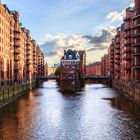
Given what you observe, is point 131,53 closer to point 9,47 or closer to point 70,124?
point 9,47

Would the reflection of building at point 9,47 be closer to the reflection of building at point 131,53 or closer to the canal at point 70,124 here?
the canal at point 70,124

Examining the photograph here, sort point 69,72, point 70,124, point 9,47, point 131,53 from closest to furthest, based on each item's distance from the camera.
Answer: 1. point 70,124
2. point 9,47
3. point 131,53
4. point 69,72

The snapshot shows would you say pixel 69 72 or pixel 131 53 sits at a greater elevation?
pixel 131 53

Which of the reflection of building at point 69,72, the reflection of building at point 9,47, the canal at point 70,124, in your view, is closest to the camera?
the canal at point 70,124

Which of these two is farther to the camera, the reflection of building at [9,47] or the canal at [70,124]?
the reflection of building at [9,47]

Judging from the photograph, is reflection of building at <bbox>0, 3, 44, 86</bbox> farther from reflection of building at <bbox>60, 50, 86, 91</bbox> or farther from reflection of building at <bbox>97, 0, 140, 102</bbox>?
reflection of building at <bbox>97, 0, 140, 102</bbox>

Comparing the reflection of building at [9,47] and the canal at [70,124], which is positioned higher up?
the reflection of building at [9,47]

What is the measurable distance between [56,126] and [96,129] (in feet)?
19.8

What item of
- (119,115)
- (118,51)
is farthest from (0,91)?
(118,51)

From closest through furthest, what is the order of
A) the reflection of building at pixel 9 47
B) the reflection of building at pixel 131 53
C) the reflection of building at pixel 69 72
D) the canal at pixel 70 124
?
the canal at pixel 70 124
the reflection of building at pixel 131 53
the reflection of building at pixel 9 47
the reflection of building at pixel 69 72

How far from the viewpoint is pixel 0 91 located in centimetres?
7831

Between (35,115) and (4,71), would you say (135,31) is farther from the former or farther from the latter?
(35,115)

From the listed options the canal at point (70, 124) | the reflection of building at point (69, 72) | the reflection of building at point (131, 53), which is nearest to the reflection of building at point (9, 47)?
the reflection of building at point (69, 72)

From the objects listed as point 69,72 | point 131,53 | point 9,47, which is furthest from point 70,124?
point 69,72
